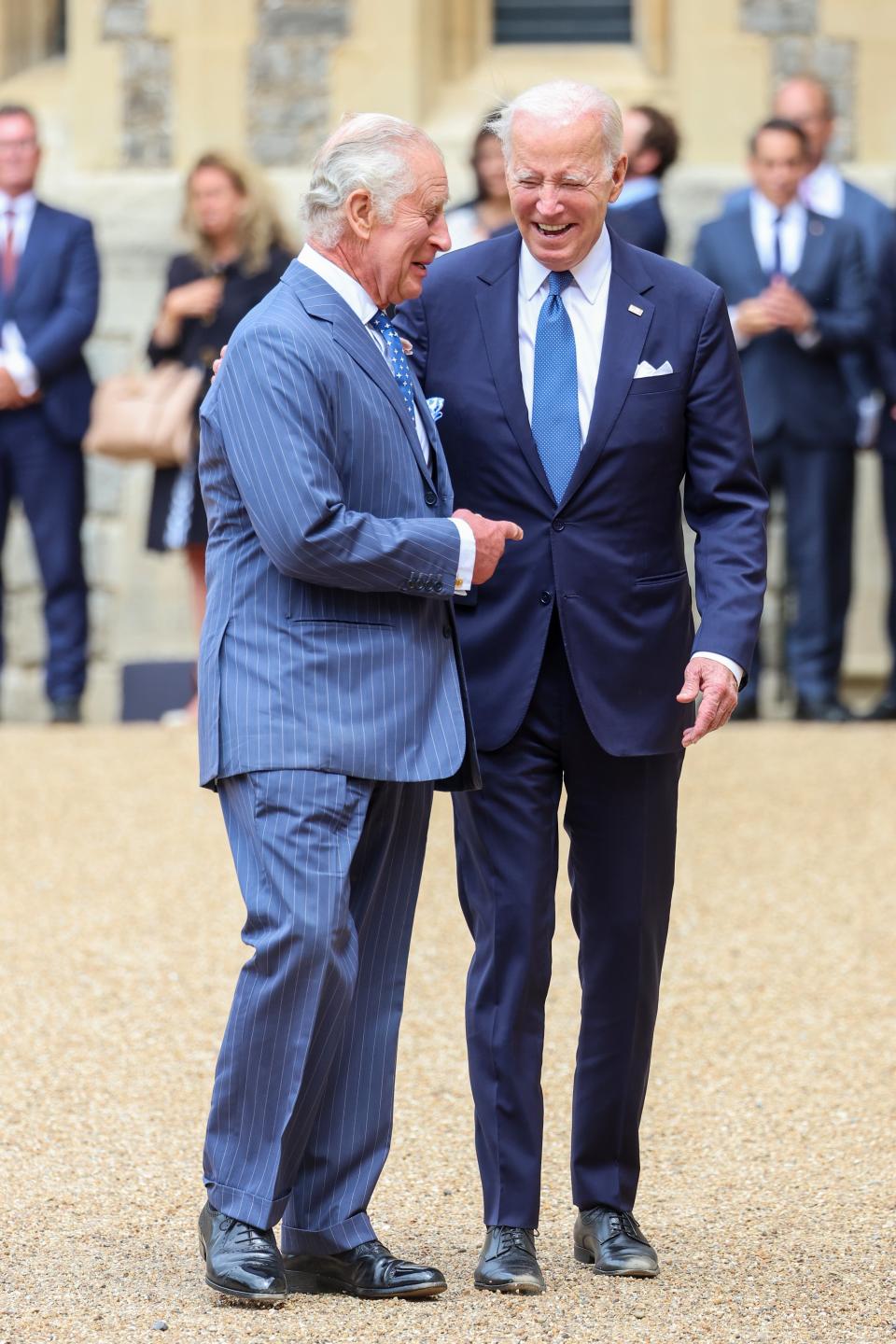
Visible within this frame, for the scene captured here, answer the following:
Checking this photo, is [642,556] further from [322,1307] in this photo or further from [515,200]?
[322,1307]

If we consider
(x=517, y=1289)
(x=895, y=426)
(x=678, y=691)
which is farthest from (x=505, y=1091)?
(x=895, y=426)

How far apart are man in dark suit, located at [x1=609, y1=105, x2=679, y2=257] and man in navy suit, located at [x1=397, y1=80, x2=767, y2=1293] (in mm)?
4295

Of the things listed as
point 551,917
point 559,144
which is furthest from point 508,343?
point 551,917

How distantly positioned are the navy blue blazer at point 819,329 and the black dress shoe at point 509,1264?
5288mm

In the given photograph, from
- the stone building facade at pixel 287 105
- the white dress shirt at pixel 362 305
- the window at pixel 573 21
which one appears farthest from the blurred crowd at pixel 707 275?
the white dress shirt at pixel 362 305

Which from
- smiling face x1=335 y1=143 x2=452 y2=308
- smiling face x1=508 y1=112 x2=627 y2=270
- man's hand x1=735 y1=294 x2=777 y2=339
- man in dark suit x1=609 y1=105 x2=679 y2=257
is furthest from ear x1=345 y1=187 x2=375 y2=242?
man's hand x1=735 y1=294 x2=777 y2=339

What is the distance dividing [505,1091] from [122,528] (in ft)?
26.2

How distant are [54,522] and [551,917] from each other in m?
5.63

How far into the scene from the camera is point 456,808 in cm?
374

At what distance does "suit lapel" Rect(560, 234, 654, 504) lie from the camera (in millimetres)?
3615

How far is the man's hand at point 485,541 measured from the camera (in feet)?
11.3

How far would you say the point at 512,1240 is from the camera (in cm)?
362

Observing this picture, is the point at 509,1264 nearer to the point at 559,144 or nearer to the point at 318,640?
the point at 318,640

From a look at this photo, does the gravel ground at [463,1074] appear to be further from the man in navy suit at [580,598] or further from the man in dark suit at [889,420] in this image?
the man in dark suit at [889,420]
